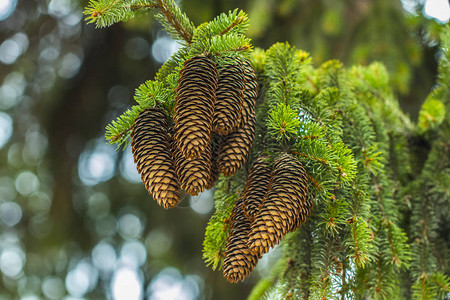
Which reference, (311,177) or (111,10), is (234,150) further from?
(111,10)

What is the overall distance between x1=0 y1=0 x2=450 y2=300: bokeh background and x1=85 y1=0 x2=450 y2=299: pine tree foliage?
996 mm

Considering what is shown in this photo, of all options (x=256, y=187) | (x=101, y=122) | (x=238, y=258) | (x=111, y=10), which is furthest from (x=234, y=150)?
(x=101, y=122)

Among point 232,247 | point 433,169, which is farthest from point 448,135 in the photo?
point 232,247

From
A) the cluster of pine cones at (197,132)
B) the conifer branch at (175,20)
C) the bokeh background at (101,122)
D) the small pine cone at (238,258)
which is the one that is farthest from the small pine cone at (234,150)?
the bokeh background at (101,122)

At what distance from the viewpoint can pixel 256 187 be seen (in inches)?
26.5

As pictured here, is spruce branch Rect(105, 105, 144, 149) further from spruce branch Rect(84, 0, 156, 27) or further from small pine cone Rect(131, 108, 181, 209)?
spruce branch Rect(84, 0, 156, 27)

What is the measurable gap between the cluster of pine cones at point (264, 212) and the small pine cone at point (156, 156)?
4.6 inches

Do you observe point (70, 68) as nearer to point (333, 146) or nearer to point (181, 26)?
point (181, 26)

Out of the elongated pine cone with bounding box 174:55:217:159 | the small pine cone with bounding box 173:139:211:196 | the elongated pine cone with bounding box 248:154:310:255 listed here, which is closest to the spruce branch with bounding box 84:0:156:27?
the elongated pine cone with bounding box 174:55:217:159

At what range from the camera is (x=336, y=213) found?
691mm

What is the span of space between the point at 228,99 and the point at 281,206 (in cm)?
19

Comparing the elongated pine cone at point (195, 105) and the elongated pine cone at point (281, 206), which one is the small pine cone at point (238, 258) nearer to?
the elongated pine cone at point (281, 206)

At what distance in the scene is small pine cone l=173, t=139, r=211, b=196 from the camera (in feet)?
2.03

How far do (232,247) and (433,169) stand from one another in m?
0.61
